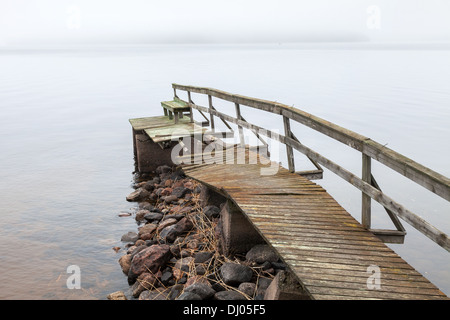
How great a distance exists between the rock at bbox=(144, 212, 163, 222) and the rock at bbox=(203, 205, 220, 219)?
1.49m

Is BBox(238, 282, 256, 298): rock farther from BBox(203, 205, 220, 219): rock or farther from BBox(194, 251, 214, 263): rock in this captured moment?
BBox(203, 205, 220, 219): rock

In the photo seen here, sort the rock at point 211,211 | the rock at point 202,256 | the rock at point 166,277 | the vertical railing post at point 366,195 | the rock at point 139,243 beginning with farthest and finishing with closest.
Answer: the rock at point 139,243 < the rock at point 211,211 < the rock at point 202,256 < the rock at point 166,277 < the vertical railing post at point 366,195

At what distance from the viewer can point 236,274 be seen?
19.1 feet

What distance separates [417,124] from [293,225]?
31854 mm

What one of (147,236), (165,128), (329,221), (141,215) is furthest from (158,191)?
(329,221)

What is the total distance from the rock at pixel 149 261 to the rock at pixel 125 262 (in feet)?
1.41

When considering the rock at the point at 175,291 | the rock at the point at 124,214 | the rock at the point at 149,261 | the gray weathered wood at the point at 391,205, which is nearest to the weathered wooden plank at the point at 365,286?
the gray weathered wood at the point at 391,205

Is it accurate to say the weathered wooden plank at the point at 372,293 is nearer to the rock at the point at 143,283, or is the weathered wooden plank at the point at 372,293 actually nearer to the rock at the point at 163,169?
the rock at the point at 143,283

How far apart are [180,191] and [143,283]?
4085 mm

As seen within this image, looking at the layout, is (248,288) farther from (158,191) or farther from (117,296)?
(158,191)

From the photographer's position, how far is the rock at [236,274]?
5.79 metres

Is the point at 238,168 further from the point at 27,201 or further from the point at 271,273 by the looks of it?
the point at 27,201

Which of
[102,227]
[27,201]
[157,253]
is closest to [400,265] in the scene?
[157,253]

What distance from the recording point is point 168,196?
10.6 metres
